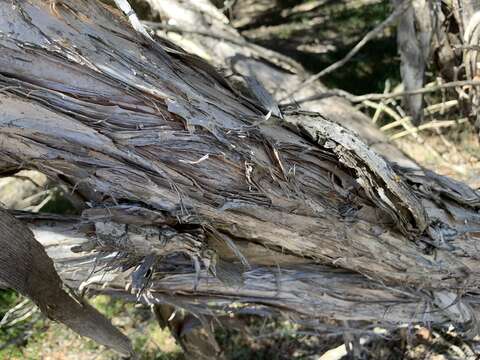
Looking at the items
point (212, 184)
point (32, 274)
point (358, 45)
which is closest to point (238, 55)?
point (358, 45)

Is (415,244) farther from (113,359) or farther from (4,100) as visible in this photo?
(113,359)

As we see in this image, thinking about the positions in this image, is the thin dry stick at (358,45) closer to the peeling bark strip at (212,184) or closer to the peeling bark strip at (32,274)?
the peeling bark strip at (212,184)

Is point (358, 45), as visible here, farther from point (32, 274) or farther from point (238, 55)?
point (32, 274)

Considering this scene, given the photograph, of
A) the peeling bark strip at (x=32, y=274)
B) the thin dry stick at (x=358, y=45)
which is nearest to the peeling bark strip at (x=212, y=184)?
the peeling bark strip at (x=32, y=274)

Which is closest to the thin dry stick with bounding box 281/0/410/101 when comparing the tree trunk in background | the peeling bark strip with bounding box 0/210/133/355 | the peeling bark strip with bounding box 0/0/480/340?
the tree trunk in background

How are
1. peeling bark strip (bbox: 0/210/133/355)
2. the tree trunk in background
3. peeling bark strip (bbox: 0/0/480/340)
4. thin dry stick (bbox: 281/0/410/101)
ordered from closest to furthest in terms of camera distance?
peeling bark strip (bbox: 0/0/480/340) → peeling bark strip (bbox: 0/210/133/355) → thin dry stick (bbox: 281/0/410/101) → the tree trunk in background

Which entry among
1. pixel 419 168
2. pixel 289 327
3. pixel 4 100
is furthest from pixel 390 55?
pixel 4 100

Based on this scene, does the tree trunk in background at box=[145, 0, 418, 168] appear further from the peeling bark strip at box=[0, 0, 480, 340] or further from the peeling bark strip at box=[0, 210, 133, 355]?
Result: the peeling bark strip at box=[0, 210, 133, 355]
